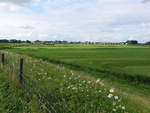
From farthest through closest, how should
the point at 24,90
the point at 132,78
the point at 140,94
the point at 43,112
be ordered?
the point at 132,78
the point at 140,94
the point at 24,90
the point at 43,112

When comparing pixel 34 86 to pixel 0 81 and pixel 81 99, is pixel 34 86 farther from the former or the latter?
pixel 0 81

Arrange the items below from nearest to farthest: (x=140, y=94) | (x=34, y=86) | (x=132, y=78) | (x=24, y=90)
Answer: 1. (x=34, y=86)
2. (x=24, y=90)
3. (x=140, y=94)
4. (x=132, y=78)

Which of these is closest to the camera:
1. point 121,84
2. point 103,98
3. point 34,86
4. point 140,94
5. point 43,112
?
point 43,112

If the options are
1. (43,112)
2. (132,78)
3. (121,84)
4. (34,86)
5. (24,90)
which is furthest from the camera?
(132,78)

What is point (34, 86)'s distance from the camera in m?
9.20

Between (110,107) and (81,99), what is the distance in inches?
51.5

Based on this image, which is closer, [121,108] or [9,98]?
[121,108]

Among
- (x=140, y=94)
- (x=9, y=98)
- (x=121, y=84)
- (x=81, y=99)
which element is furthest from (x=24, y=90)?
(x=121, y=84)

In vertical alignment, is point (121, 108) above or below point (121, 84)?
above

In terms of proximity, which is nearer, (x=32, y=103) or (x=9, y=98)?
(x=32, y=103)

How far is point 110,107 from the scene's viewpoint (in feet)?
22.5

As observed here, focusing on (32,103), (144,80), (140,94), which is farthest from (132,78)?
(32,103)

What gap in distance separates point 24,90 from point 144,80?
8.40 metres

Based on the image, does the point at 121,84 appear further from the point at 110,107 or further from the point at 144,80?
the point at 110,107
